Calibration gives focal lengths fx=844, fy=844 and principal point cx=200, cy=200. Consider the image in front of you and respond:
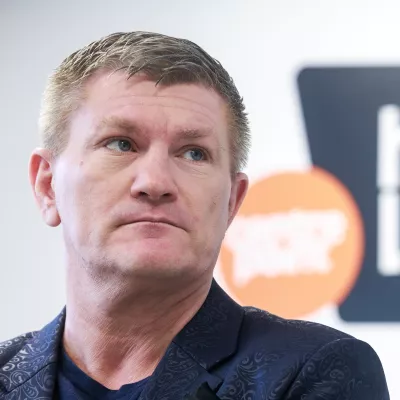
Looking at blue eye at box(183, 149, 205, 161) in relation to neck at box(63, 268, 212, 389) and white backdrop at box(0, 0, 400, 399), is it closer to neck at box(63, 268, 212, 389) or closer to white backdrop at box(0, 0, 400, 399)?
neck at box(63, 268, 212, 389)

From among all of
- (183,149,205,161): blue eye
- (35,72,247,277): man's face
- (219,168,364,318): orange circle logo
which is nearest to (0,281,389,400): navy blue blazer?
(35,72,247,277): man's face

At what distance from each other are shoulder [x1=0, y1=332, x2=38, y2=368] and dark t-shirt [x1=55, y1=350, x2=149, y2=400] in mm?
101

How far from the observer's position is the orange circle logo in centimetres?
261

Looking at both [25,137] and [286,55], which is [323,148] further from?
[25,137]

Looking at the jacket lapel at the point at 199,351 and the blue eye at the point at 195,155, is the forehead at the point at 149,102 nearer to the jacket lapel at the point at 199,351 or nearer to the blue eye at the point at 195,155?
the blue eye at the point at 195,155

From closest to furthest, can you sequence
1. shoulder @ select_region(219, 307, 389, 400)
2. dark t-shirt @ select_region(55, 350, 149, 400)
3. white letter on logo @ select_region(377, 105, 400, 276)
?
1. shoulder @ select_region(219, 307, 389, 400)
2. dark t-shirt @ select_region(55, 350, 149, 400)
3. white letter on logo @ select_region(377, 105, 400, 276)

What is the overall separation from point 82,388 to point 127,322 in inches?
4.8

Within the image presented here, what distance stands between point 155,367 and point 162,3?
171 centimetres

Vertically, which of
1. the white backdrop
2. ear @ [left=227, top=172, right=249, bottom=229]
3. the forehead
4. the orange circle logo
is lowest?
the orange circle logo

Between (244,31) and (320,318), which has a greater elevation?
(244,31)

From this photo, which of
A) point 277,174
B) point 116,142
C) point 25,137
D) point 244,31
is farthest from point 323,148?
point 116,142

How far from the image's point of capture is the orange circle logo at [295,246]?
2609 mm

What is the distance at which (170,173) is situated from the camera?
3.98ft

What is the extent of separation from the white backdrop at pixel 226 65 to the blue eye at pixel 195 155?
1.36 meters
